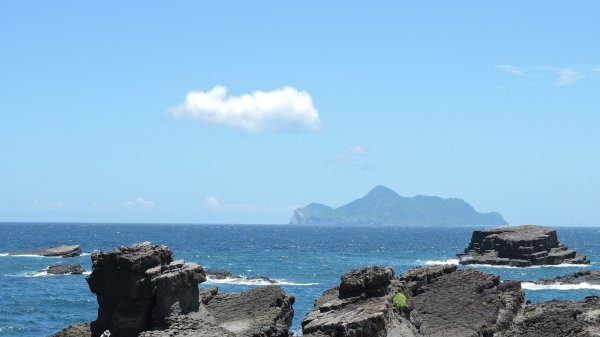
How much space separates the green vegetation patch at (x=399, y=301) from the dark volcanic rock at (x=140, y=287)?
846 cm

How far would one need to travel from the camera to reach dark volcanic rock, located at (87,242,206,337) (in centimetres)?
3509

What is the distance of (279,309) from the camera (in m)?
36.8

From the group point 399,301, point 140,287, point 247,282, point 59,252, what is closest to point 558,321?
point 399,301

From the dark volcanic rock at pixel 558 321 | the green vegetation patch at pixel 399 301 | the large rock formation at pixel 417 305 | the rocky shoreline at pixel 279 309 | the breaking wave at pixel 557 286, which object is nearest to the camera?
the large rock formation at pixel 417 305

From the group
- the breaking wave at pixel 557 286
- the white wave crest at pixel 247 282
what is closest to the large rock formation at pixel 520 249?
the breaking wave at pixel 557 286

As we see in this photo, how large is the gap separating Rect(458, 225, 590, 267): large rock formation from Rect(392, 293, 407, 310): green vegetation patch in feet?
299

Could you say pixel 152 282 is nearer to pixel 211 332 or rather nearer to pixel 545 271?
pixel 211 332

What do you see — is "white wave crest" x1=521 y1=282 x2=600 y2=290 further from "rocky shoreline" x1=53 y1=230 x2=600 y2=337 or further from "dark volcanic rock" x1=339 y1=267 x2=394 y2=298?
"dark volcanic rock" x1=339 y1=267 x2=394 y2=298

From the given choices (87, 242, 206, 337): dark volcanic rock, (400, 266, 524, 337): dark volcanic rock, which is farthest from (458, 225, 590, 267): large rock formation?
(87, 242, 206, 337): dark volcanic rock

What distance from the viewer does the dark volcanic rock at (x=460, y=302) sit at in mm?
36438

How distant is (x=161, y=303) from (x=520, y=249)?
326 feet

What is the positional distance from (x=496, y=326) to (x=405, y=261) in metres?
97.2

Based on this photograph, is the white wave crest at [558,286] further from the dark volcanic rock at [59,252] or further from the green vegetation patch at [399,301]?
the dark volcanic rock at [59,252]

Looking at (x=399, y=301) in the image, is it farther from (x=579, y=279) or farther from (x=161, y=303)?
(x=579, y=279)
